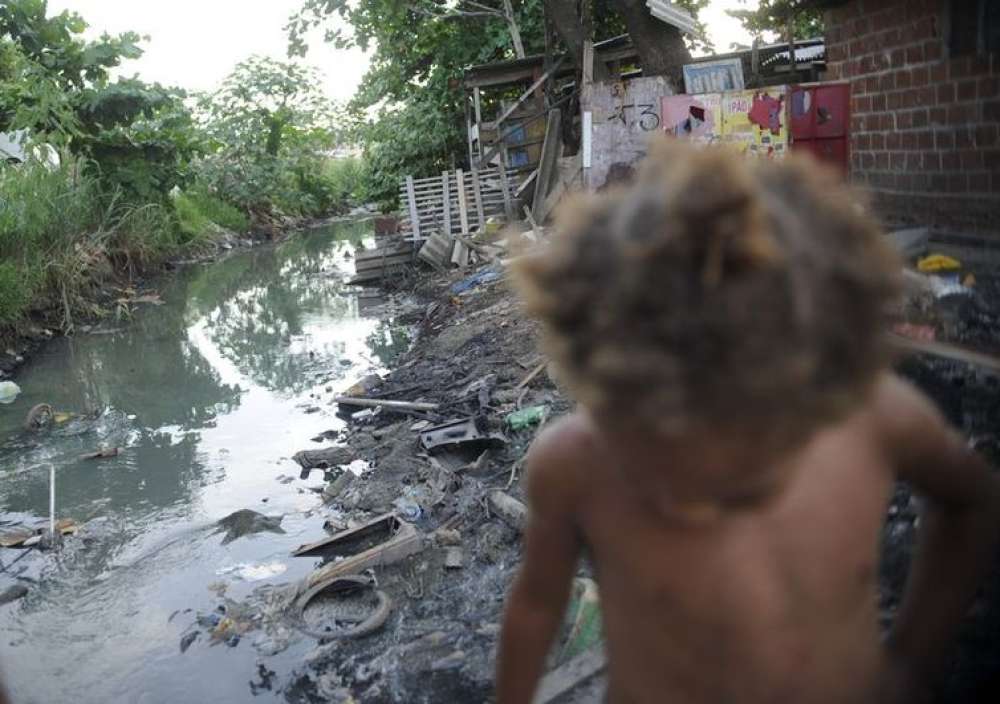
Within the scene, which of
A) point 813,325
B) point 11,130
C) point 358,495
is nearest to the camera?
point 813,325

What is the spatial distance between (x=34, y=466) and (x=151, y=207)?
444 inches

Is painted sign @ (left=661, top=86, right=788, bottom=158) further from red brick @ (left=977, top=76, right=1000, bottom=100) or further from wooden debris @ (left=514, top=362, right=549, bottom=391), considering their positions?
red brick @ (left=977, top=76, right=1000, bottom=100)

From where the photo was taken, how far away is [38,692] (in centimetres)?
454

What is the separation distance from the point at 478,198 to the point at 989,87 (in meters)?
11.6

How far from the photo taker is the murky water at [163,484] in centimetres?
466

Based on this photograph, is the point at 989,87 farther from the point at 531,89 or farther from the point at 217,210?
the point at 217,210

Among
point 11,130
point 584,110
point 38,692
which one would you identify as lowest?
point 38,692

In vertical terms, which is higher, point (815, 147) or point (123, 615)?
point (815, 147)

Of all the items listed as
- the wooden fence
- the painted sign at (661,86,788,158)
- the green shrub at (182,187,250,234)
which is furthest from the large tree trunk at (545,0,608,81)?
the green shrub at (182,187,250,234)

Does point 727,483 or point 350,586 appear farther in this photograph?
point 350,586

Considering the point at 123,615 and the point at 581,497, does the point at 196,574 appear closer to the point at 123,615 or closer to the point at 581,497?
the point at 123,615

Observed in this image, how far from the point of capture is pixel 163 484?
7305 mm

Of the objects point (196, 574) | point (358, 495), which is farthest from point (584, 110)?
point (196, 574)

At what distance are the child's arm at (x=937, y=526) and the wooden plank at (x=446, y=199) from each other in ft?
47.5
